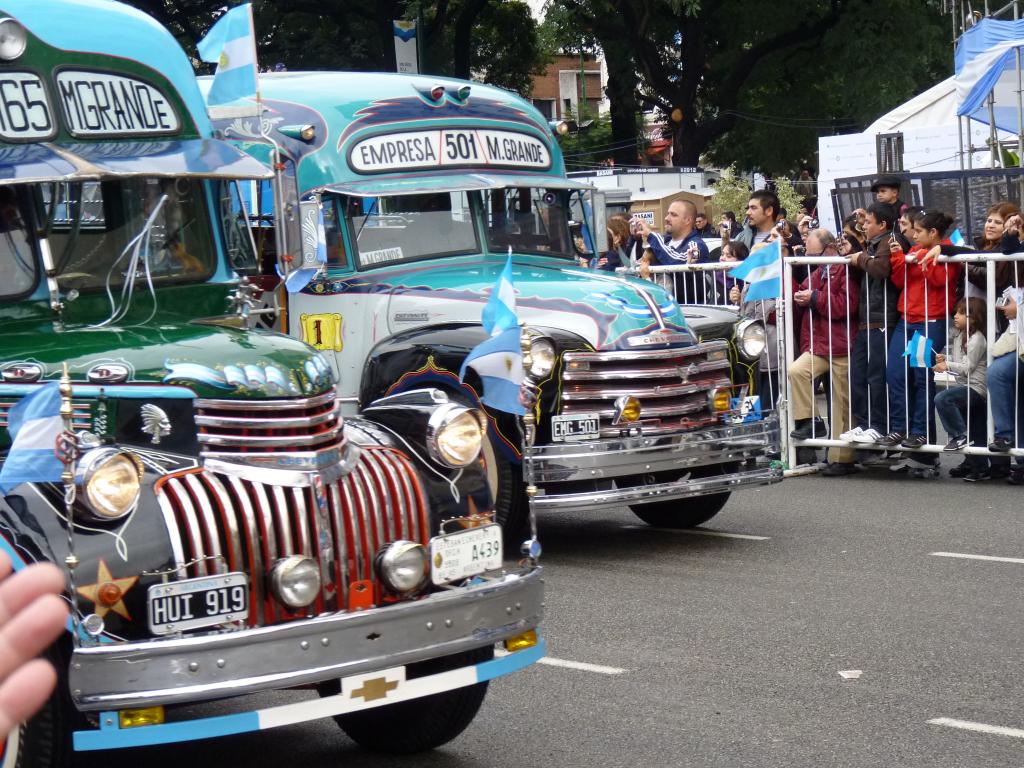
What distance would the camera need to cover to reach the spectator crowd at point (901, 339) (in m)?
11.2

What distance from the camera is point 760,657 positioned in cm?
680

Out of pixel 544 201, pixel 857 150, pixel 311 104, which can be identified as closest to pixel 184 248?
pixel 311 104

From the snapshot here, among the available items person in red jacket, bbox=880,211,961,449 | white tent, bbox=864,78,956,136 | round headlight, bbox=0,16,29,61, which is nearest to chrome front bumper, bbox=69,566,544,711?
round headlight, bbox=0,16,29,61

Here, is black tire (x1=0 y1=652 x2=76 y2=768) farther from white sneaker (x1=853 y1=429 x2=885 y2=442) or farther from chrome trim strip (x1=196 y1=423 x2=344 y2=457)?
white sneaker (x1=853 y1=429 x2=885 y2=442)

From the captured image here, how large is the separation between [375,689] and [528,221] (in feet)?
20.3

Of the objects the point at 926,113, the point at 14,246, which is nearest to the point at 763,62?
the point at 926,113

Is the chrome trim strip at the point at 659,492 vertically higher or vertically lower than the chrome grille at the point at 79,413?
lower

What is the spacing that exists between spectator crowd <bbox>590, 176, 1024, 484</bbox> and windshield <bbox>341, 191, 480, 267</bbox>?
163 cm

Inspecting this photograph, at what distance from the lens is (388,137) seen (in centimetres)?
1018

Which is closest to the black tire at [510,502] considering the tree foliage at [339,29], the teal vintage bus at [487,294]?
the teal vintage bus at [487,294]

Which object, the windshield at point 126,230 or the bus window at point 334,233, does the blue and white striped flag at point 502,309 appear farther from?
the bus window at point 334,233

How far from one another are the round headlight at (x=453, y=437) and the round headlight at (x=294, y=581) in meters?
0.77

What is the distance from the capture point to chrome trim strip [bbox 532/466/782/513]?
28.9 feet

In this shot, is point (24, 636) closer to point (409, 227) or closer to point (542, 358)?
point (542, 358)
